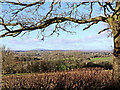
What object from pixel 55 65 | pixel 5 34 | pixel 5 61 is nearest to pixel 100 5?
pixel 5 34

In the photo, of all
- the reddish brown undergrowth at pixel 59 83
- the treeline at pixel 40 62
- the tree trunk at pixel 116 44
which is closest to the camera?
the reddish brown undergrowth at pixel 59 83

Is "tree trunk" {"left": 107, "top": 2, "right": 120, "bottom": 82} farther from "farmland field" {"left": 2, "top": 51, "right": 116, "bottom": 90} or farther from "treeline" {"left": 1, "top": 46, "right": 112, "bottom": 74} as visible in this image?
"treeline" {"left": 1, "top": 46, "right": 112, "bottom": 74}

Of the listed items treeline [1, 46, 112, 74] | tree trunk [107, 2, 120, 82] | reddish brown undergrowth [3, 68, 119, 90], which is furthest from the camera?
treeline [1, 46, 112, 74]

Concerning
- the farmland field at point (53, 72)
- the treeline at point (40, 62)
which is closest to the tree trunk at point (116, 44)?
the farmland field at point (53, 72)

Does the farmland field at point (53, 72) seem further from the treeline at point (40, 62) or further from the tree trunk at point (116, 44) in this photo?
the tree trunk at point (116, 44)

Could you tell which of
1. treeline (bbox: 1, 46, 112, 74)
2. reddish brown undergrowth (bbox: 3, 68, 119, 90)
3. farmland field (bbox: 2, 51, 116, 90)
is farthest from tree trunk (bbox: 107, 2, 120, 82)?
treeline (bbox: 1, 46, 112, 74)

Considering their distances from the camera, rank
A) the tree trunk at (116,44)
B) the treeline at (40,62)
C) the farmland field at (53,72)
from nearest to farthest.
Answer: the farmland field at (53,72)
the tree trunk at (116,44)
the treeline at (40,62)

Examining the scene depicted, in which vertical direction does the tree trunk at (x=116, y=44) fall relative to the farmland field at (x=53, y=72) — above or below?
above

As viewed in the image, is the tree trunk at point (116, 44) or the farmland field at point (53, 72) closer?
the farmland field at point (53, 72)

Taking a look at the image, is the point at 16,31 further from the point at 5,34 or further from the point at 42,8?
the point at 42,8

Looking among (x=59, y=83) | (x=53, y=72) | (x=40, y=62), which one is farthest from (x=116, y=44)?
(x=40, y=62)

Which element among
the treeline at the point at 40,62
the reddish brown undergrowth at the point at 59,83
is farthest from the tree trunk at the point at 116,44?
the treeline at the point at 40,62

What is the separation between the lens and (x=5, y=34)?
15.5 feet

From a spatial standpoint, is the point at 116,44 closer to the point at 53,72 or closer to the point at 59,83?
the point at 59,83
